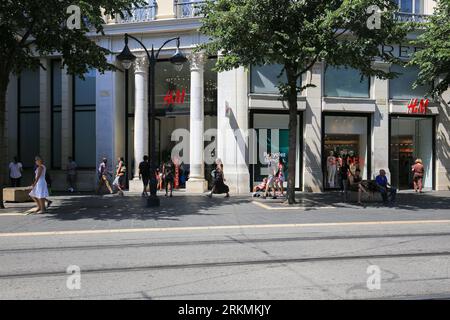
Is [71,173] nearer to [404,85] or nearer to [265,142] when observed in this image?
[265,142]

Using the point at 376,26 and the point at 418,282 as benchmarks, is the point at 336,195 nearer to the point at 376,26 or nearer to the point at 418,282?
the point at 376,26

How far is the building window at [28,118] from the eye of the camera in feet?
78.1

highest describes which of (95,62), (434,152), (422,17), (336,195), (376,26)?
(422,17)

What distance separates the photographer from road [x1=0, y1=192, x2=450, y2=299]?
5.60m

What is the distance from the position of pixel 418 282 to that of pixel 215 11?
448 inches

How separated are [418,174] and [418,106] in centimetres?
347

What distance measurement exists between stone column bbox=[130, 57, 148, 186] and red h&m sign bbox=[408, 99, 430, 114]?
12.7m

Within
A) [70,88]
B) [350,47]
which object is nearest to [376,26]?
[350,47]

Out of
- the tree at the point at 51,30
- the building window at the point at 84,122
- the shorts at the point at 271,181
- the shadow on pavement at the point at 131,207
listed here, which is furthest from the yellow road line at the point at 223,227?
the building window at the point at 84,122

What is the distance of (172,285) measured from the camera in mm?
5852

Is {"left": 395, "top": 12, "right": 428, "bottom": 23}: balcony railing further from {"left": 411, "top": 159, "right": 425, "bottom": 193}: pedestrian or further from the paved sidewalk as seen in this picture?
the paved sidewalk

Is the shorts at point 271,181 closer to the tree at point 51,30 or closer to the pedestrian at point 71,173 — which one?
the tree at point 51,30

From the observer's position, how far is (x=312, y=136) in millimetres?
21203

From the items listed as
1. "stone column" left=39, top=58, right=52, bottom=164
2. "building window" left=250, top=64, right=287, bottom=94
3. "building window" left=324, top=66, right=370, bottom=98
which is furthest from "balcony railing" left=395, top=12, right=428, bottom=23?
"stone column" left=39, top=58, right=52, bottom=164
